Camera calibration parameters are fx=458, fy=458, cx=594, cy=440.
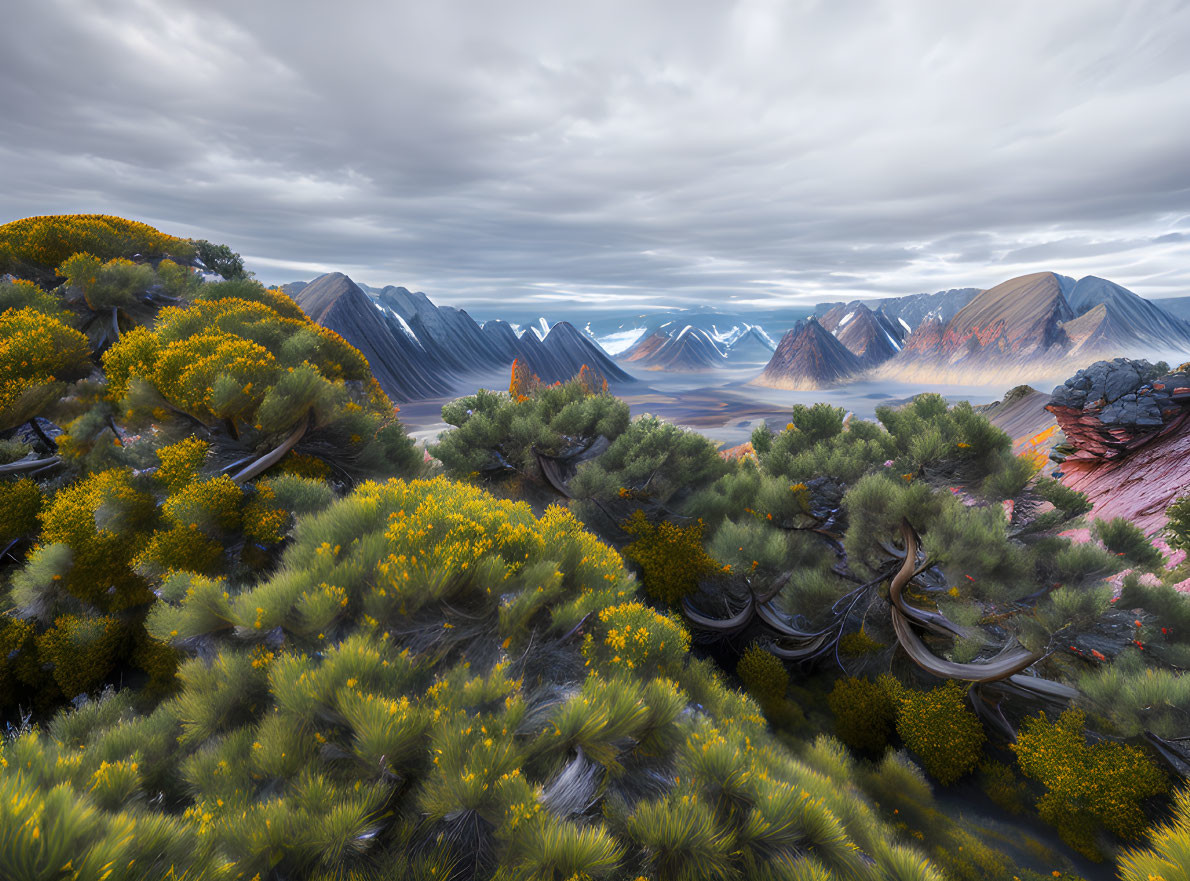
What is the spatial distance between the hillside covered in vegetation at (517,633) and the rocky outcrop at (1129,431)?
53.7 feet

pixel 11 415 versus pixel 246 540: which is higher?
pixel 11 415

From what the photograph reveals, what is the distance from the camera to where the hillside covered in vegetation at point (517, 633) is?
4.97 meters

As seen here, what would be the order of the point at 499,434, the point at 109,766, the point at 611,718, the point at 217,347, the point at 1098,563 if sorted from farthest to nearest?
the point at 499,434 < the point at 217,347 < the point at 1098,563 < the point at 611,718 < the point at 109,766

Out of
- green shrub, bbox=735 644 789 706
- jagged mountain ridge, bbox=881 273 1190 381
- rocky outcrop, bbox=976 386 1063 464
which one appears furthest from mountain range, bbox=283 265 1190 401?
green shrub, bbox=735 644 789 706

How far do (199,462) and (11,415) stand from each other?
281 inches

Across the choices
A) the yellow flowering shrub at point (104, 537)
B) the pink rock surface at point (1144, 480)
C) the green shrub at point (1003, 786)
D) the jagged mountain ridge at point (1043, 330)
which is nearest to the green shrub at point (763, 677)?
the green shrub at point (1003, 786)

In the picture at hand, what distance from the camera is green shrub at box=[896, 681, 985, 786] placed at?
464 inches

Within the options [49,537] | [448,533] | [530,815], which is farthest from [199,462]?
[530,815]

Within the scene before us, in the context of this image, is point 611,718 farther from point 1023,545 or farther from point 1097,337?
point 1097,337

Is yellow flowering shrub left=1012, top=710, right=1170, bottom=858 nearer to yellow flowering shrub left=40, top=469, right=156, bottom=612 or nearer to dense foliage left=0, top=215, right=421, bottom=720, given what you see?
dense foliage left=0, top=215, right=421, bottom=720

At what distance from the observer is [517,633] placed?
7.25m

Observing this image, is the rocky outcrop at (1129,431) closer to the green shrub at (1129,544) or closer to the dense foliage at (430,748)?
the green shrub at (1129,544)

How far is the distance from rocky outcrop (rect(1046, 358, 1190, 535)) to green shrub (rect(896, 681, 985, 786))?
17523mm

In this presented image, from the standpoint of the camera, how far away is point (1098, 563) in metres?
9.88
